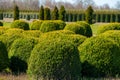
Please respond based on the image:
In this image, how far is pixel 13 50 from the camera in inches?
427

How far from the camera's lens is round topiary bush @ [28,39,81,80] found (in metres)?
8.70

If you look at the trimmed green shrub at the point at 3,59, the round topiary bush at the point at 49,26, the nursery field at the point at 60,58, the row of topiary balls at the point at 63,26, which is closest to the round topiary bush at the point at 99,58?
the nursery field at the point at 60,58

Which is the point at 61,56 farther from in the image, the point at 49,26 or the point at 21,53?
the point at 49,26

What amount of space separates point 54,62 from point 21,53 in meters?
2.15

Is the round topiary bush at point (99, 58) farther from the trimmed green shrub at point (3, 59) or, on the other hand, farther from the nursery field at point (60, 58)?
the trimmed green shrub at point (3, 59)

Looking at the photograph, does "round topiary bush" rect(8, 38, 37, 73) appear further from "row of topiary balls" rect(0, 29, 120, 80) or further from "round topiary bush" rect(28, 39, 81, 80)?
"round topiary bush" rect(28, 39, 81, 80)

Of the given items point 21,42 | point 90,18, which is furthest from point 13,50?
point 90,18

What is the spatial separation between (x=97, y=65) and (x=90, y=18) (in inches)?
1119

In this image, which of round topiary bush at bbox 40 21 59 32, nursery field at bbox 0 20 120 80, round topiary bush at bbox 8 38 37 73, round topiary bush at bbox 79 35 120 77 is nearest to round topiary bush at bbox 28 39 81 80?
A: nursery field at bbox 0 20 120 80

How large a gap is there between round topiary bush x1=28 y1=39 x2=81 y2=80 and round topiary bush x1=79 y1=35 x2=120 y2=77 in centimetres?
122

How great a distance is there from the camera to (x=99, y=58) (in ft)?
32.9

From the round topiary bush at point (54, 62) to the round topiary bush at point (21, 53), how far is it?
1.73 m

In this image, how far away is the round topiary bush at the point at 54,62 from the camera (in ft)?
28.6

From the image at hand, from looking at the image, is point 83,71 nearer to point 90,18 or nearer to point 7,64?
point 7,64
